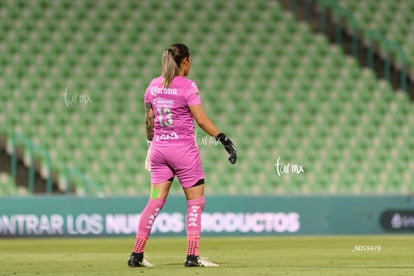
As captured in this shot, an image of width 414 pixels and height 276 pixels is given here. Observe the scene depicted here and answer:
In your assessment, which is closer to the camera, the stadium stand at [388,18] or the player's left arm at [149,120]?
the player's left arm at [149,120]

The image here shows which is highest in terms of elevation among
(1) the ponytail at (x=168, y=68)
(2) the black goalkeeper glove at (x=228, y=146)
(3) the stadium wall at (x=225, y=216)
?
(1) the ponytail at (x=168, y=68)

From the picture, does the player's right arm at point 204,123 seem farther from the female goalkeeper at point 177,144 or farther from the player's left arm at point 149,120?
the player's left arm at point 149,120

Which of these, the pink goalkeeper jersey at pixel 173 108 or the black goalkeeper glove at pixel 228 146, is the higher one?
the pink goalkeeper jersey at pixel 173 108

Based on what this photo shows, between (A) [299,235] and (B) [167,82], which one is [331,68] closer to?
(A) [299,235]

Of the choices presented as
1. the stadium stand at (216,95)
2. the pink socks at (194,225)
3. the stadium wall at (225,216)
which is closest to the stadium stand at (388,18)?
the stadium stand at (216,95)

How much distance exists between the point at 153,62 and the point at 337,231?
5.05 meters

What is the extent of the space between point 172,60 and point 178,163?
0.86 metres

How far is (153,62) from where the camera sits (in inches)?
762

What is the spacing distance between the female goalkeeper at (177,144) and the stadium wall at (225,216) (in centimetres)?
688

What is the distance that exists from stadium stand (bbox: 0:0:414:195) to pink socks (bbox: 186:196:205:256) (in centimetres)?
834

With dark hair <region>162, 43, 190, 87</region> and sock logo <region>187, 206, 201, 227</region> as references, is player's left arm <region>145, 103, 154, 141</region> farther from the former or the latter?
sock logo <region>187, 206, 201, 227</region>

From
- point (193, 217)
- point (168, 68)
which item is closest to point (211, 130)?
point (168, 68)

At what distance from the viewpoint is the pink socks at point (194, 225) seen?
888 centimetres

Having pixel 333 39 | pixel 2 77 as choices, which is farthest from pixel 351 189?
pixel 2 77
